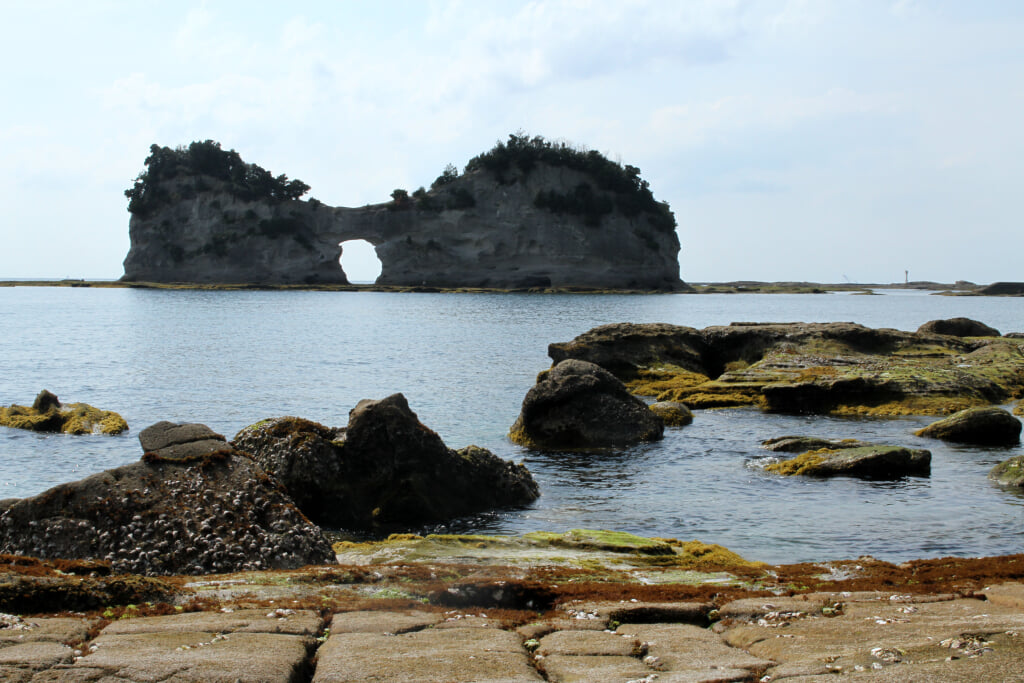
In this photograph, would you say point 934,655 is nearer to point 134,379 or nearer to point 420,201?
point 134,379

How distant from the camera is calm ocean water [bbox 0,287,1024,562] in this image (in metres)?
13.5

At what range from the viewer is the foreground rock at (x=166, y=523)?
999 centimetres

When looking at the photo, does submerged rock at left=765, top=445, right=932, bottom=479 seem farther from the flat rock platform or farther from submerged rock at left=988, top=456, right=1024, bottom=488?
the flat rock platform

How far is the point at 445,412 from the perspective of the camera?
86.9 feet

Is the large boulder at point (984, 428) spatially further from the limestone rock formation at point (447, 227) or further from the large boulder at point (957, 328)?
the limestone rock formation at point (447, 227)

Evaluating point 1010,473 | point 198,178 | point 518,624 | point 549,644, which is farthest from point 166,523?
point 198,178

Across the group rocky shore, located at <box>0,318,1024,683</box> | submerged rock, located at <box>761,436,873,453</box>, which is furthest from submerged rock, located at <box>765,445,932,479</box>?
submerged rock, located at <box>761,436,873,453</box>

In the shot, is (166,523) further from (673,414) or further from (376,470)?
(673,414)

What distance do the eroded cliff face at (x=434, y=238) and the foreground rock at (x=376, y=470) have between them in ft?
361

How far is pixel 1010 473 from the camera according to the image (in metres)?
16.2

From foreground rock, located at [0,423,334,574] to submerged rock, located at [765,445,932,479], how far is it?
428 inches

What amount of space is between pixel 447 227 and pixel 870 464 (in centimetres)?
11197

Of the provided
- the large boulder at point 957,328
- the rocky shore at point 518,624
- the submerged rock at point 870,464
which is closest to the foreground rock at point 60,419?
the rocky shore at point 518,624

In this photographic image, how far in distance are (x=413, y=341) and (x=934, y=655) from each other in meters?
49.4
